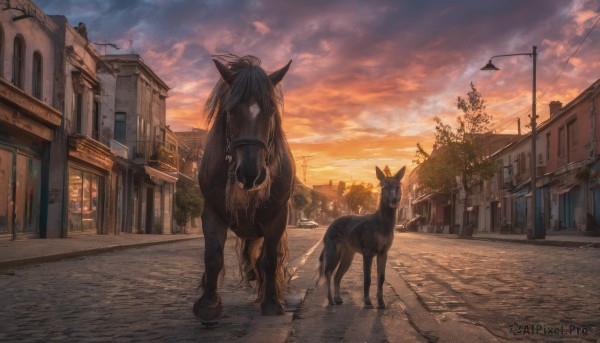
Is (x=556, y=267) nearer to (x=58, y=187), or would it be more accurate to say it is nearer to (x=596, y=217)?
(x=58, y=187)

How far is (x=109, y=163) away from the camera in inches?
1178

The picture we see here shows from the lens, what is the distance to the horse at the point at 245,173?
4496 mm

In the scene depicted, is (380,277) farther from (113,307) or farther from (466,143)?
(466,143)

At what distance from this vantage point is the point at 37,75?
21891 mm

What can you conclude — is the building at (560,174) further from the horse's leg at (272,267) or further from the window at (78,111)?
the horse's leg at (272,267)

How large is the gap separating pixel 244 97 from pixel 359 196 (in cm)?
14217

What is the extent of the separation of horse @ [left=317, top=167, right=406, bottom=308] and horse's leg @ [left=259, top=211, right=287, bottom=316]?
121cm

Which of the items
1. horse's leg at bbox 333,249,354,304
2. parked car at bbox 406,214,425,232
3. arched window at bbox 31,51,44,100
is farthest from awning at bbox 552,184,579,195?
parked car at bbox 406,214,425,232

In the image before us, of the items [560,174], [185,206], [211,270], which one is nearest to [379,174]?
[211,270]

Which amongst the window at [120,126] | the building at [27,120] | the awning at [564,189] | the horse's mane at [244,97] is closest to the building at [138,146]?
the window at [120,126]

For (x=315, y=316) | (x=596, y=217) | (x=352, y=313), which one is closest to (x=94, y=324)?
(x=315, y=316)

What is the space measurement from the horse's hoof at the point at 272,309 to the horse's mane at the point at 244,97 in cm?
117

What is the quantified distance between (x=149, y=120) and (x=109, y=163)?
29.0ft

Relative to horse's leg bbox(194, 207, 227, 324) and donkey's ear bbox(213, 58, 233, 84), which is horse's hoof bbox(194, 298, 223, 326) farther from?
donkey's ear bbox(213, 58, 233, 84)
